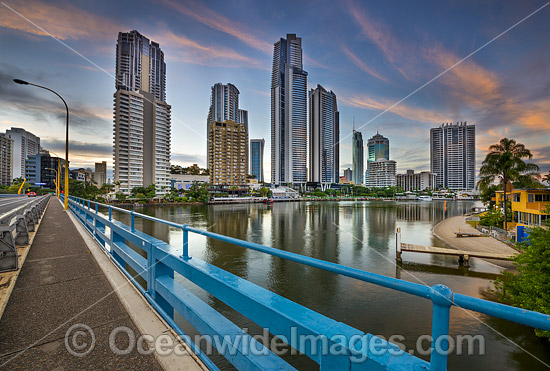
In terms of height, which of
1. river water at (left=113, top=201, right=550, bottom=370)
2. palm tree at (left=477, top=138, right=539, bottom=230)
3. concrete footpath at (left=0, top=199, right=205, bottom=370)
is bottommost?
river water at (left=113, top=201, right=550, bottom=370)

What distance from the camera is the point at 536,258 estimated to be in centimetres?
970

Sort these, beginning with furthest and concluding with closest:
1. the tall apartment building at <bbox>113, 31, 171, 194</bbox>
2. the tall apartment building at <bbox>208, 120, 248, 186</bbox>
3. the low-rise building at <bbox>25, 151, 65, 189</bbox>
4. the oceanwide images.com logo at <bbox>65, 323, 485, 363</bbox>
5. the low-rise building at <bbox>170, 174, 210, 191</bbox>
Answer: the tall apartment building at <bbox>208, 120, 248, 186</bbox> < the low-rise building at <bbox>25, 151, 65, 189</bbox> < the low-rise building at <bbox>170, 174, 210, 191</bbox> < the tall apartment building at <bbox>113, 31, 171, 194</bbox> < the oceanwide images.com logo at <bbox>65, 323, 485, 363</bbox>

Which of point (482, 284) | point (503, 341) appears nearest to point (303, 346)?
point (503, 341)

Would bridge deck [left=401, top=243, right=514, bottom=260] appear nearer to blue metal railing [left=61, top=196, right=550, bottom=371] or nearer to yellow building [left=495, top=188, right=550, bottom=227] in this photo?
yellow building [left=495, top=188, right=550, bottom=227]

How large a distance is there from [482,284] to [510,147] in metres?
26.5

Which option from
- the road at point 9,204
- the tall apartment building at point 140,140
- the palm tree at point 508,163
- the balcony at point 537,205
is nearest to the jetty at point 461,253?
the balcony at point 537,205

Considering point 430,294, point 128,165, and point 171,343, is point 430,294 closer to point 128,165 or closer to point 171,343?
point 171,343

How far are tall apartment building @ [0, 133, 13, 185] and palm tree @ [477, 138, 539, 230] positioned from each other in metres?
168

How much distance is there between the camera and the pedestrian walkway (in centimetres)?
258

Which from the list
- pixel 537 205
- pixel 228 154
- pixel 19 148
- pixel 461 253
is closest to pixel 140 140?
pixel 228 154

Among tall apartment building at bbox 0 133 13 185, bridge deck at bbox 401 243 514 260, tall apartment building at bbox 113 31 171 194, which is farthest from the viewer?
tall apartment building at bbox 0 133 13 185

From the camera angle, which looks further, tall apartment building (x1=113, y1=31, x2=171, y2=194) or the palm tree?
tall apartment building (x1=113, y1=31, x2=171, y2=194)

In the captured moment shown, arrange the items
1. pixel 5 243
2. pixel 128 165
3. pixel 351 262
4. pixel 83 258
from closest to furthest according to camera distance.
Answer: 1. pixel 5 243
2. pixel 83 258
3. pixel 351 262
4. pixel 128 165

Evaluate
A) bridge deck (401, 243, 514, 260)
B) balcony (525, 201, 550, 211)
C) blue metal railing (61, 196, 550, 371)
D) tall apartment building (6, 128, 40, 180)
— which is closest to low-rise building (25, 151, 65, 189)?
tall apartment building (6, 128, 40, 180)
